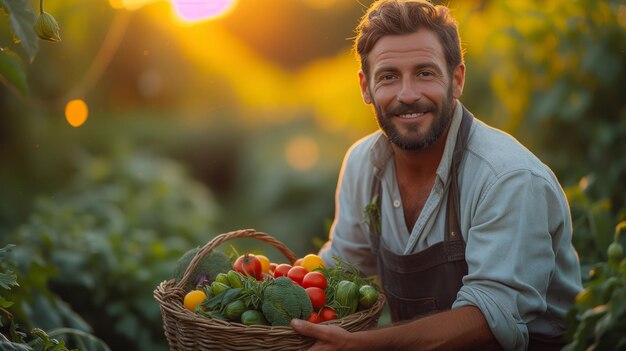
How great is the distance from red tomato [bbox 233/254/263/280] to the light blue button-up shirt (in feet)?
2.04

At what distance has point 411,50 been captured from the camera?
298 cm

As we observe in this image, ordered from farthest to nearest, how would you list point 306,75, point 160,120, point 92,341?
point 306,75
point 160,120
point 92,341

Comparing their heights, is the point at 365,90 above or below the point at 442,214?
above

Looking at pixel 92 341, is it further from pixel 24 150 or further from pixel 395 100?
pixel 24 150

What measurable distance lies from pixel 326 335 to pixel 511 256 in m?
0.71

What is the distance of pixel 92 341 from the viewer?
10.7ft

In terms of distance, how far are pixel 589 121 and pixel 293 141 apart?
3942 mm

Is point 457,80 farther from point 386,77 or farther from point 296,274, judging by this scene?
point 296,274

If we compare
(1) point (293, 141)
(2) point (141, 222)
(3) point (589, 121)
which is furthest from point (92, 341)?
(1) point (293, 141)

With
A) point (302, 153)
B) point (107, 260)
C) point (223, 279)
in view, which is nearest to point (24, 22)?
point (223, 279)

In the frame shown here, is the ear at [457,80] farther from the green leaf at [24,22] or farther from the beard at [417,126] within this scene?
the green leaf at [24,22]

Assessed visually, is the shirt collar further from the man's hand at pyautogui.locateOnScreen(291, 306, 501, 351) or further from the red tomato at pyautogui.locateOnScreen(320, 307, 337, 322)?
the red tomato at pyautogui.locateOnScreen(320, 307, 337, 322)

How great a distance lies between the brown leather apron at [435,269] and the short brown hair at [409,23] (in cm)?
29

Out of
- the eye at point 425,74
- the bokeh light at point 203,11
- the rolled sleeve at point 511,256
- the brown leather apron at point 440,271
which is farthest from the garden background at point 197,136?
the eye at point 425,74
